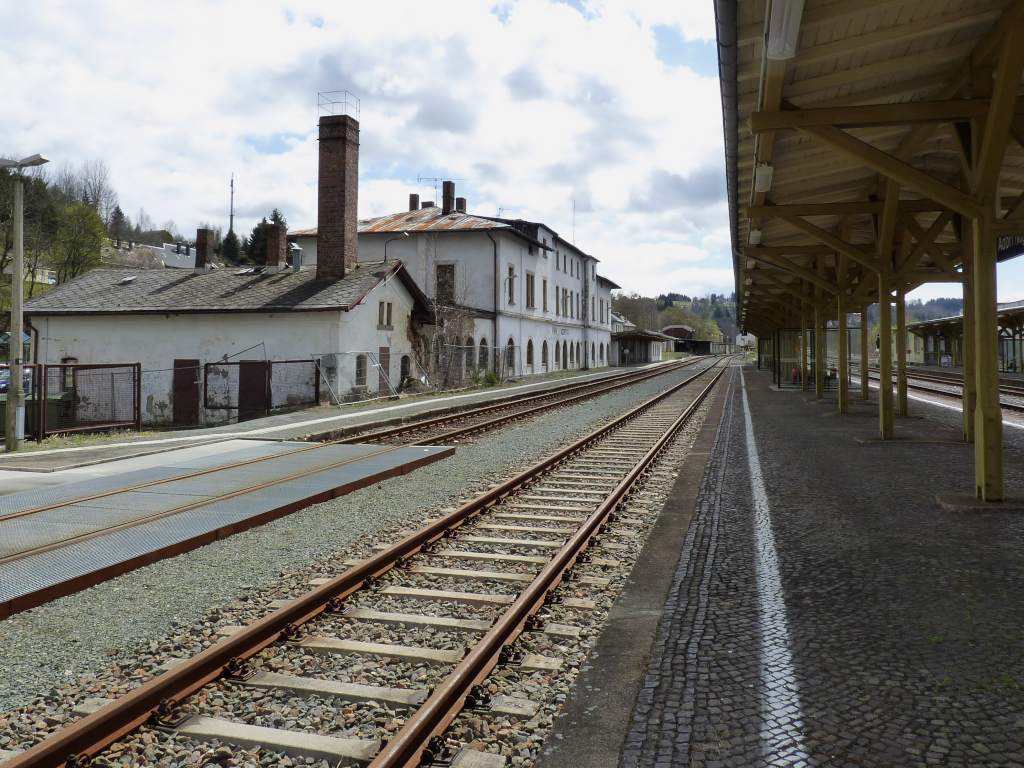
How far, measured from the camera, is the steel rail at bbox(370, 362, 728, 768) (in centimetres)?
298

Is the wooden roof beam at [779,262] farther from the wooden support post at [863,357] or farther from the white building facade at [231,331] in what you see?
the white building facade at [231,331]

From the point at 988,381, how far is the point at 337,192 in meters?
22.5

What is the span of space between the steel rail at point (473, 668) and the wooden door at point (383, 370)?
20571 millimetres

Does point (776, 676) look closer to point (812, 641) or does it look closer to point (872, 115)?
point (812, 641)

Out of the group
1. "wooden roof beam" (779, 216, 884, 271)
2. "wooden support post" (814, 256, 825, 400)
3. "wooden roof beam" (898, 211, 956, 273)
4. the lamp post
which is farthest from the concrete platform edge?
"wooden support post" (814, 256, 825, 400)

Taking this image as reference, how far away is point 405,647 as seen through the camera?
4.18 m

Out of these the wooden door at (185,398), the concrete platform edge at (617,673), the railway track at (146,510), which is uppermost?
the wooden door at (185,398)

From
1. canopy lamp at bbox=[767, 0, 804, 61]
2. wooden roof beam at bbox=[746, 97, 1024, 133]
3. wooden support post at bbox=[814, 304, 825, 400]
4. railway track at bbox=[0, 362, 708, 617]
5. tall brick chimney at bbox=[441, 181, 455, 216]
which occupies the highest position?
tall brick chimney at bbox=[441, 181, 455, 216]

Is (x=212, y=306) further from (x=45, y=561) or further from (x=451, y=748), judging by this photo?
(x=451, y=748)

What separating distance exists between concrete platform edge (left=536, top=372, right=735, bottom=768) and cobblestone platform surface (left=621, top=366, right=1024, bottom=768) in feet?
0.24

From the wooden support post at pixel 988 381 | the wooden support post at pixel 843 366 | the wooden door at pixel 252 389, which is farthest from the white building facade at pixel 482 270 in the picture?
the wooden support post at pixel 988 381

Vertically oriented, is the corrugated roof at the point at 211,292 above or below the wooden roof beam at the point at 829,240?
above

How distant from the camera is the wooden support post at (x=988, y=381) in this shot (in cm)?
747

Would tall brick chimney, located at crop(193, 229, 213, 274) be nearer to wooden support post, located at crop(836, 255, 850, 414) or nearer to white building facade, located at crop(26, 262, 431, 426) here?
white building facade, located at crop(26, 262, 431, 426)
